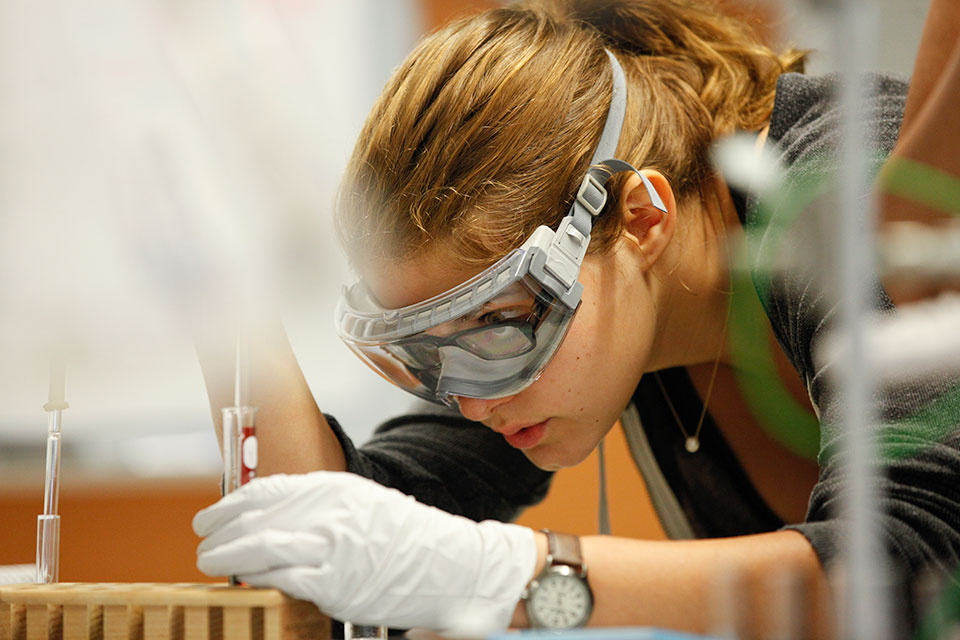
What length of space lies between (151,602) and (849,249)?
0.56 metres

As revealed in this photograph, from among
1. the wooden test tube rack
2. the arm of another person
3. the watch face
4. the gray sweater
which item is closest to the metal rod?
the gray sweater

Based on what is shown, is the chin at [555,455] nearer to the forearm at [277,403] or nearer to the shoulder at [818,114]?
the forearm at [277,403]

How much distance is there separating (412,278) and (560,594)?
1.22ft

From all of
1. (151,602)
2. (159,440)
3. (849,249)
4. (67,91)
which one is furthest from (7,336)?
(849,249)

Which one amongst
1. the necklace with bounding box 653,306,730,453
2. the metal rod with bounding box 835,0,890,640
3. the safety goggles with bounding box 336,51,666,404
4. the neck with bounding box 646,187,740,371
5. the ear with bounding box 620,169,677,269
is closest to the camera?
the metal rod with bounding box 835,0,890,640

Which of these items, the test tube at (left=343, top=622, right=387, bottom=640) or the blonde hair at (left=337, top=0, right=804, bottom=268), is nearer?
the test tube at (left=343, top=622, right=387, bottom=640)

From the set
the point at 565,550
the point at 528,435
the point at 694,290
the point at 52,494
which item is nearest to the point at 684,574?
the point at 565,550

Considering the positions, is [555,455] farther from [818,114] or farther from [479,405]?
[818,114]

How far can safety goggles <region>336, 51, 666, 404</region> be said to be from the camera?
0.88m

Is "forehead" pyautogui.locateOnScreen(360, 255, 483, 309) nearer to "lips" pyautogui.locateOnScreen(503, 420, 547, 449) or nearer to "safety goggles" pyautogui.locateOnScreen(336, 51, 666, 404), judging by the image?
"safety goggles" pyautogui.locateOnScreen(336, 51, 666, 404)

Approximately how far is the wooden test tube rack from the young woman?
24 millimetres

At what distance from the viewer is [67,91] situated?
835mm

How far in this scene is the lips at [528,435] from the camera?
1064 mm

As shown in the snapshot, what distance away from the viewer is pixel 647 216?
1008mm
